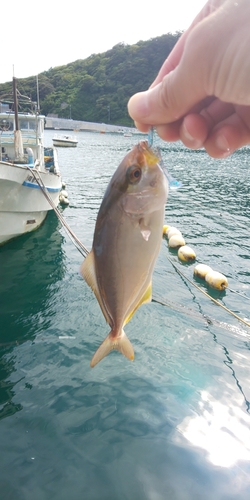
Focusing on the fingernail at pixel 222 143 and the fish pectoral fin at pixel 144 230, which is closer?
the fish pectoral fin at pixel 144 230

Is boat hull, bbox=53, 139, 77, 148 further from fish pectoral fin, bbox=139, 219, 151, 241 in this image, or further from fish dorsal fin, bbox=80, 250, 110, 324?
fish pectoral fin, bbox=139, 219, 151, 241

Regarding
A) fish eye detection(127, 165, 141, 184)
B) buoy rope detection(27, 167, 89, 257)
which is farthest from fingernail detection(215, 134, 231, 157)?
buoy rope detection(27, 167, 89, 257)

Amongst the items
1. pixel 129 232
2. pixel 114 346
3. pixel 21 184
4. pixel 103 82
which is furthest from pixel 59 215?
pixel 103 82

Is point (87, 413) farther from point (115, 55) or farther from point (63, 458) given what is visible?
point (115, 55)

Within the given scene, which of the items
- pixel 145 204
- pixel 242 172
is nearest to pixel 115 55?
pixel 242 172

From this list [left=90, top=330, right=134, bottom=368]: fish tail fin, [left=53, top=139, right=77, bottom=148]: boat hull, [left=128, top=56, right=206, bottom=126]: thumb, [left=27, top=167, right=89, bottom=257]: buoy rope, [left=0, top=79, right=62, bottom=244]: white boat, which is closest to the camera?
[left=128, top=56, right=206, bottom=126]: thumb

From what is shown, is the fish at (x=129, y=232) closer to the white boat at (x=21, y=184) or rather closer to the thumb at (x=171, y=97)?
the thumb at (x=171, y=97)

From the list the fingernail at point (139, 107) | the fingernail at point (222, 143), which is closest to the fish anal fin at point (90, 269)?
the fingernail at point (139, 107)

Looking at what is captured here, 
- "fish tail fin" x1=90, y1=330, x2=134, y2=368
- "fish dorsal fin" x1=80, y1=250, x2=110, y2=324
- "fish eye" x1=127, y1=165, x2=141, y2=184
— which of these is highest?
"fish eye" x1=127, y1=165, x2=141, y2=184
